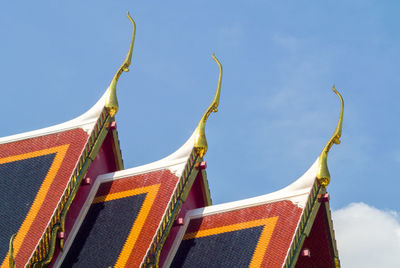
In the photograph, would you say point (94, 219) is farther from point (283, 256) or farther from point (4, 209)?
point (283, 256)

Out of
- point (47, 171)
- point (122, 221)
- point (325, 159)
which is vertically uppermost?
point (325, 159)

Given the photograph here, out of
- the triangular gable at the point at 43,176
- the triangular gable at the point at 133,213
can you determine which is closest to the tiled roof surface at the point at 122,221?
the triangular gable at the point at 133,213

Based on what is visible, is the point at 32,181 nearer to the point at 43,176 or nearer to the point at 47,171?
the point at 43,176

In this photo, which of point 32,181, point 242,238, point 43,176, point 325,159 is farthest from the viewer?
point 32,181

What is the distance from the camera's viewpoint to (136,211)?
2795 centimetres

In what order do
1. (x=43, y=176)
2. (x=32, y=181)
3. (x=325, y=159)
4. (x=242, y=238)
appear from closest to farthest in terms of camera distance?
(x=242, y=238)
(x=325, y=159)
(x=43, y=176)
(x=32, y=181)

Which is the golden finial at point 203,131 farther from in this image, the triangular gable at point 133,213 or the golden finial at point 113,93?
the golden finial at point 113,93

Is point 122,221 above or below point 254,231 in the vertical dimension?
below

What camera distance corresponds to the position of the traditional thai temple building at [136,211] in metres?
26.8

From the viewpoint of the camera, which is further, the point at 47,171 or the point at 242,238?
the point at 47,171

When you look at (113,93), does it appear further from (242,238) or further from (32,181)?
(242,238)

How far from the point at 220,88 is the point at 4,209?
→ 18.2ft

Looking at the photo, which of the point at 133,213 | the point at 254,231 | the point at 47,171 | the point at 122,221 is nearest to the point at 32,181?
the point at 47,171

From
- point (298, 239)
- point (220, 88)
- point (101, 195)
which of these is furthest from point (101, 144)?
point (298, 239)
